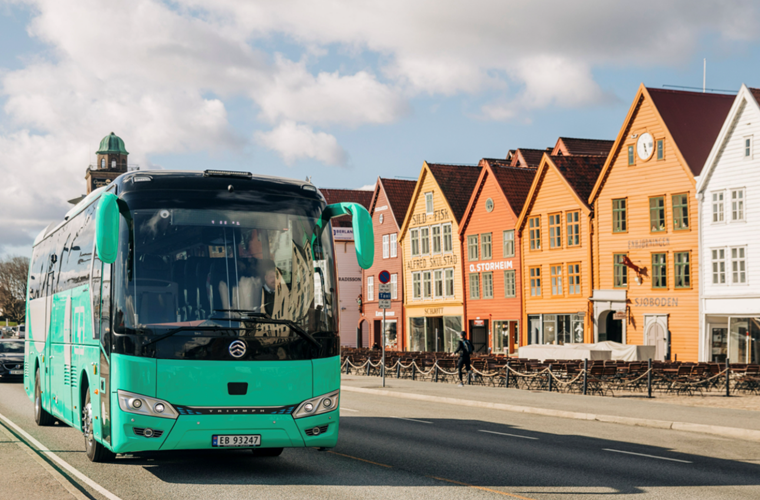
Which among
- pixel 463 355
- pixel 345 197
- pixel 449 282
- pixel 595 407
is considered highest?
pixel 345 197

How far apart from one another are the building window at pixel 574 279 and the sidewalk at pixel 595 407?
19053mm

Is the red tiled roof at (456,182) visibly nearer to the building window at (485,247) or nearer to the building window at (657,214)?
the building window at (485,247)

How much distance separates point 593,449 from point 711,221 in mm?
28793

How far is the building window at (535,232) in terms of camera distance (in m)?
50.0

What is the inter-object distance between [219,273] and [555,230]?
40.6m

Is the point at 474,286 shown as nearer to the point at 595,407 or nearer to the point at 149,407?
the point at 595,407

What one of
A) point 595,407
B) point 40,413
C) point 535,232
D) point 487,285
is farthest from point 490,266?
point 40,413

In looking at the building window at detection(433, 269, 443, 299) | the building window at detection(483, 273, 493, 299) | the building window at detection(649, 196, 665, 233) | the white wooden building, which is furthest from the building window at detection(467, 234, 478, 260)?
the white wooden building

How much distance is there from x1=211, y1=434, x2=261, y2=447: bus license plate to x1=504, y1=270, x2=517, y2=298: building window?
4265 cm

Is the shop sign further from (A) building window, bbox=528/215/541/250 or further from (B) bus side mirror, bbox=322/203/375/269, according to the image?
(B) bus side mirror, bbox=322/203/375/269

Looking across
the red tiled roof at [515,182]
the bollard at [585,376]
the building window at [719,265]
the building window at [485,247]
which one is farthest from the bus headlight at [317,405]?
the building window at [485,247]

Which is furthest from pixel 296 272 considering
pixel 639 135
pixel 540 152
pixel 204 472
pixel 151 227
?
pixel 540 152

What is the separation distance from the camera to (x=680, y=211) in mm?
41500

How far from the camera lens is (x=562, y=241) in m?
48.2
